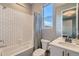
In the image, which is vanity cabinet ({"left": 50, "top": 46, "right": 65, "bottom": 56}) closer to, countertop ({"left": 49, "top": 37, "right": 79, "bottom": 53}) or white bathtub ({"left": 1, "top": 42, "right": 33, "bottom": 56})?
countertop ({"left": 49, "top": 37, "right": 79, "bottom": 53})

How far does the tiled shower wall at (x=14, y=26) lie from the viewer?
5.67ft

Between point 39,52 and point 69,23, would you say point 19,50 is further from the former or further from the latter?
point 69,23

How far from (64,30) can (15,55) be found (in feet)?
2.99

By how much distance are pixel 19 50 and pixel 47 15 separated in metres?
0.75

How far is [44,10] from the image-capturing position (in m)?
Answer: 1.77

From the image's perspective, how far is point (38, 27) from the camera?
179 cm

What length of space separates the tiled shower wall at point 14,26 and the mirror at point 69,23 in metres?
0.56

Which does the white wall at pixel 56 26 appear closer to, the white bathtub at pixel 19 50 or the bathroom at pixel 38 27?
the bathroom at pixel 38 27

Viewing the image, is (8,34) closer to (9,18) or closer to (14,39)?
(14,39)

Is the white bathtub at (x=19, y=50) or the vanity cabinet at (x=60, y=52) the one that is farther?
the white bathtub at (x=19, y=50)

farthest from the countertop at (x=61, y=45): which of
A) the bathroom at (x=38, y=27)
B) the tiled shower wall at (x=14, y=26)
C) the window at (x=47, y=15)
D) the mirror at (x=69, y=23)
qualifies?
the tiled shower wall at (x=14, y=26)

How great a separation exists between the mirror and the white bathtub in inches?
24.4

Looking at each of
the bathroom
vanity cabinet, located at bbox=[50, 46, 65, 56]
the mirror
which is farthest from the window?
vanity cabinet, located at bbox=[50, 46, 65, 56]

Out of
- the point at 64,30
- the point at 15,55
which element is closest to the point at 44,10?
the point at 64,30
